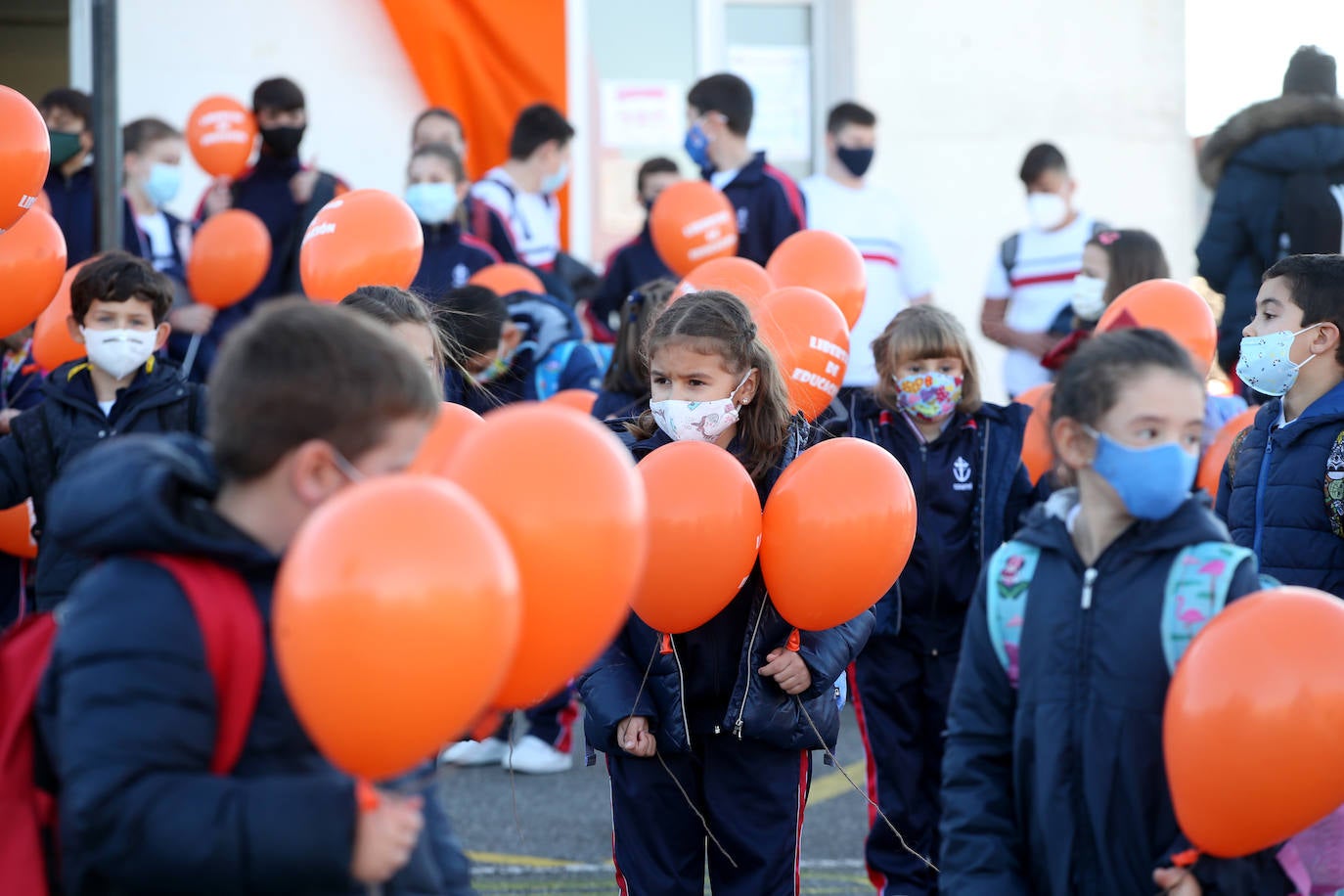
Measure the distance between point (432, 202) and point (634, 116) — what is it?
Answer: 6.60m

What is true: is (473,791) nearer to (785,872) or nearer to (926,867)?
(926,867)

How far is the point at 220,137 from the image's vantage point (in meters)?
8.92

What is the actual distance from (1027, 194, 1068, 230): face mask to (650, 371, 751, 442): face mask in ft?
15.6

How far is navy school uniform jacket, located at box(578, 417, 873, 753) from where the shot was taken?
12.7 ft

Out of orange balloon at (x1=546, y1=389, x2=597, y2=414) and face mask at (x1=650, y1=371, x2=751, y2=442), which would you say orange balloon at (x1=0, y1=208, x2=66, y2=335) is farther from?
face mask at (x1=650, y1=371, x2=751, y2=442)

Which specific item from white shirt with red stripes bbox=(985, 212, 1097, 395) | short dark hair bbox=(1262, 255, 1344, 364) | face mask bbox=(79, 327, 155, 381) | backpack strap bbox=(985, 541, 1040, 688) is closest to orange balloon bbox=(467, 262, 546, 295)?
face mask bbox=(79, 327, 155, 381)

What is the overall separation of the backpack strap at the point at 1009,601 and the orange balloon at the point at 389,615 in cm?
118

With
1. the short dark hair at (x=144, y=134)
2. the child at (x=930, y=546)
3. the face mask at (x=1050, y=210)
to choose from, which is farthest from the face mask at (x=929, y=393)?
the short dark hair at (x=144, y=134)

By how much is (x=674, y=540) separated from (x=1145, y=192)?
36.9 feet

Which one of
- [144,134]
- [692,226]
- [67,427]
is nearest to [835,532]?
[67,427]

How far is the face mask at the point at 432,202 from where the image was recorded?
7613 millimetres

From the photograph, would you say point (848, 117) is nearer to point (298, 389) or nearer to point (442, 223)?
point (442, 223)

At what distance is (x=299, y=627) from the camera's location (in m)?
2.01

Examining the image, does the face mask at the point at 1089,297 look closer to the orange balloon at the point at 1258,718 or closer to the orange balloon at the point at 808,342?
the orange balloon at the point at 808,342
